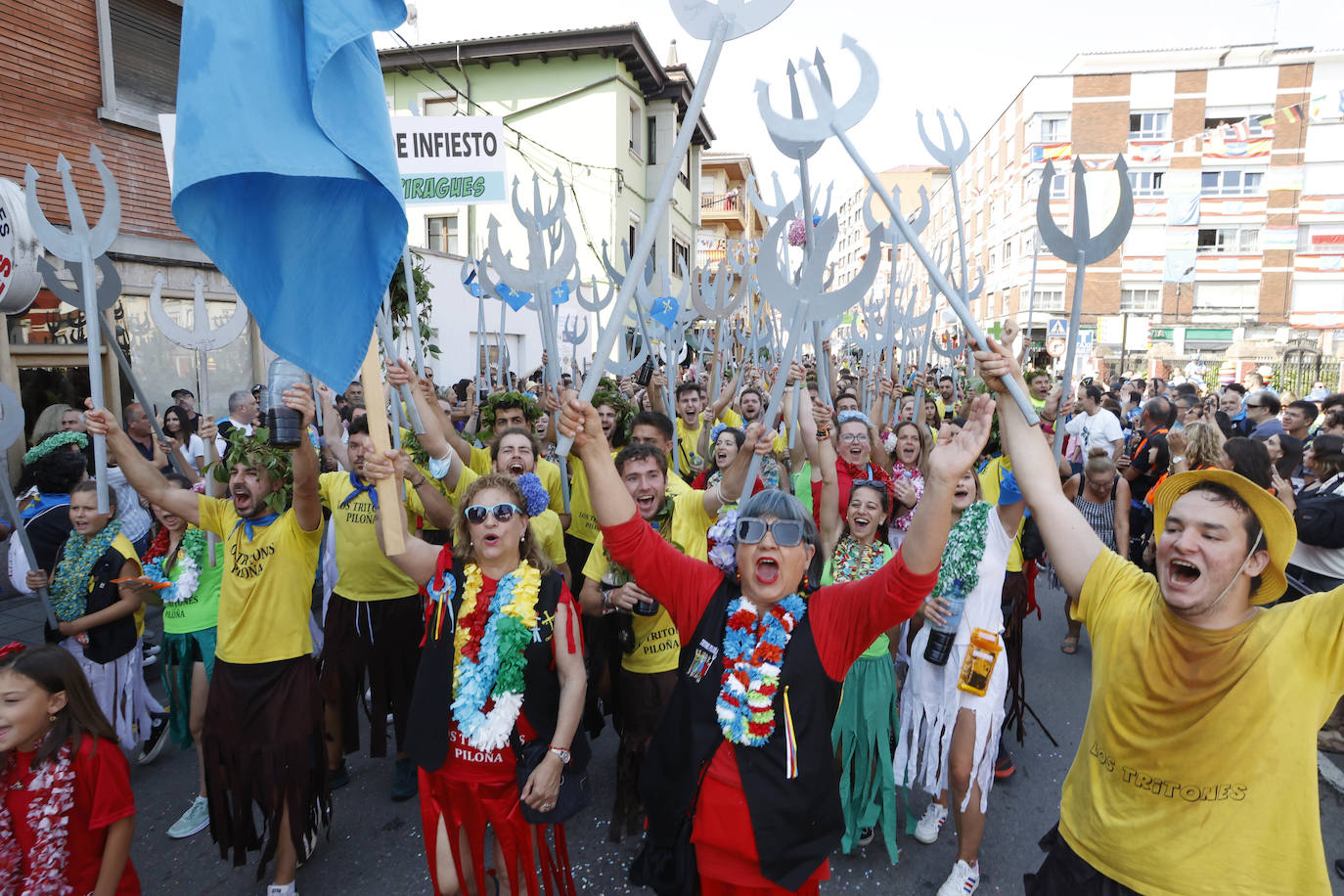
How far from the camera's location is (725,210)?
1455 inches

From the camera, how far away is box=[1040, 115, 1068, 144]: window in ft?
123

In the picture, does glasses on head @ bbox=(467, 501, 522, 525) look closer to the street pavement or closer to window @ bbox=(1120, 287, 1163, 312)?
the street pavement

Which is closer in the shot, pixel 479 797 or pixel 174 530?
pixel 479 797

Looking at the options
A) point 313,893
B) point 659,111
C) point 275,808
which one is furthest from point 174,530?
point 659,111

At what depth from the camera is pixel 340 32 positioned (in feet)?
6.35

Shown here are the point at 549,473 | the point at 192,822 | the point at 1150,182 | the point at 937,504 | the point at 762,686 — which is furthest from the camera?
the point at 1150,182

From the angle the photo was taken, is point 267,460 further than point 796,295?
Yes

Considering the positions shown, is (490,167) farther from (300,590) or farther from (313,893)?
(313,893)

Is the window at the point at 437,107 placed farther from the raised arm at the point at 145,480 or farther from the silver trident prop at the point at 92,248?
the raised arm at the point at 145,480

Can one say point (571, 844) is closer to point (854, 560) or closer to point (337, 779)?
point (337, 779)

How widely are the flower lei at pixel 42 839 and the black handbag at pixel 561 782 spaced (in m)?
1.33

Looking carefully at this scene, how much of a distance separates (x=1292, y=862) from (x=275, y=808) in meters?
3.32

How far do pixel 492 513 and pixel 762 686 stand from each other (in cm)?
113

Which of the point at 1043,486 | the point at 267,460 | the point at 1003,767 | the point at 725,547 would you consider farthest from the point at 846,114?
the point at 1003,767
